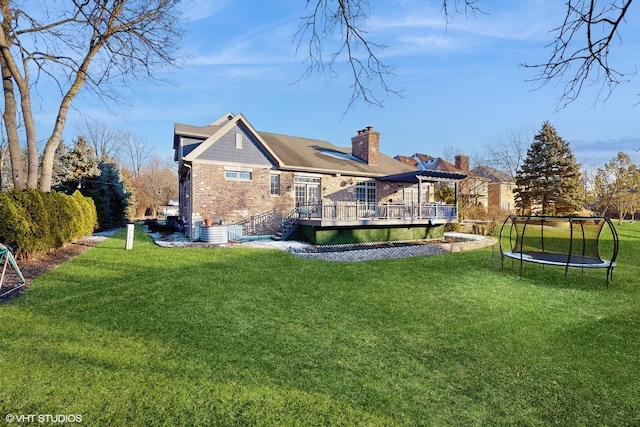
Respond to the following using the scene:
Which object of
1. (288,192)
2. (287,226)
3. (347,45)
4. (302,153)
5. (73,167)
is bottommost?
(287,226)

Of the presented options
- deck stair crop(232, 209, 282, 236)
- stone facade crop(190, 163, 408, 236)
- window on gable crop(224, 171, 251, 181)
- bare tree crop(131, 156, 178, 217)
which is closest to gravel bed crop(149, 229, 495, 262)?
deck stair crop(232, 209, 282, 236)

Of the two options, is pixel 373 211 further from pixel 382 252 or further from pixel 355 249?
pixel 382 252

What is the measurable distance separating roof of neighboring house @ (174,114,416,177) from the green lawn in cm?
989

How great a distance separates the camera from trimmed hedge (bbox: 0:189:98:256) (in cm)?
759

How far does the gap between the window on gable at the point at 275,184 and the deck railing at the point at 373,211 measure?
150 cm

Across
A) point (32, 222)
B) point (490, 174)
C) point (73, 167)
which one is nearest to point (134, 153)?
point (73, 167)

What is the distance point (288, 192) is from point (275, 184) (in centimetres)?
83

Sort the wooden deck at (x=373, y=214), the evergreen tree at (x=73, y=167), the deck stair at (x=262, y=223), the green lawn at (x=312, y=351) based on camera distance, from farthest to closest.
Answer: the evergreen tree at (x=73, y=167) < the deck stair at (x=262, y=223) < the wooden deck at (x=373, y=214) < the green lawn at (x=312, y=351)

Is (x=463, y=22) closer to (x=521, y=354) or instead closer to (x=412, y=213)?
(x=521, y=354)

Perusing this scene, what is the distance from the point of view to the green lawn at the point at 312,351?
2.83 m

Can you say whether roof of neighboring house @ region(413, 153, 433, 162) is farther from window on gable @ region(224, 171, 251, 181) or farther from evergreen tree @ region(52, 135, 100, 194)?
evergreen tree @ region(52, 135, 100, 194)

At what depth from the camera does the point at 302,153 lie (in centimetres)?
1908

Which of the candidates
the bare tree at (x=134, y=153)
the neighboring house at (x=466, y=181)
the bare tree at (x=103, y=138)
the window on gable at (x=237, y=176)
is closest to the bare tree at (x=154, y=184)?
the bare tree at (x=134, y=153)

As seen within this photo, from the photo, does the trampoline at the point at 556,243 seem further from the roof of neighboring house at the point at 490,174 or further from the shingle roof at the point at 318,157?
the roof of neighboring house at the point at 490,174
